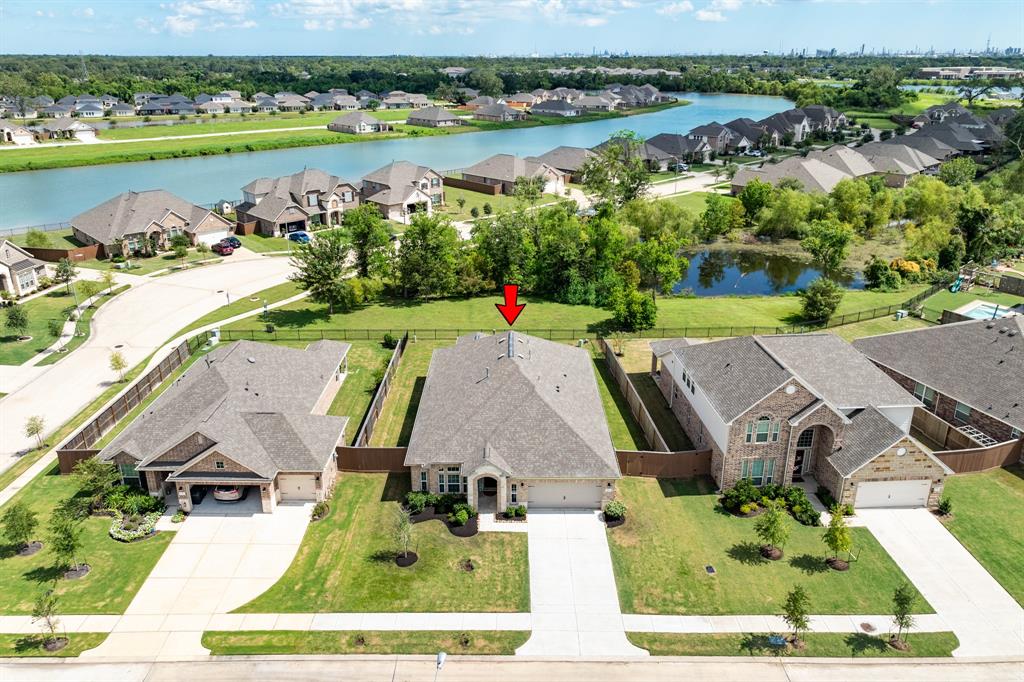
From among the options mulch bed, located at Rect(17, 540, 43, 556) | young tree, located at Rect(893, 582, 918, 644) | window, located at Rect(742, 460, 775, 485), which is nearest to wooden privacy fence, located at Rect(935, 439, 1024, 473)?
window, located at Rect(742, 460, 775, 485)

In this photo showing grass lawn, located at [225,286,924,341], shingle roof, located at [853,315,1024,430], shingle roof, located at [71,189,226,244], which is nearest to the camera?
shingle roof, located at [853,315,1024,430]

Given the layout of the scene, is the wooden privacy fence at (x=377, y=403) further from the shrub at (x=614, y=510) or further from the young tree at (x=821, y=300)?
the young tree at (x=821, y=300)

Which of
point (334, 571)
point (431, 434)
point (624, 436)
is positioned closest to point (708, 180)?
point (624, 436)

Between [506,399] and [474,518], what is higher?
[506,399]

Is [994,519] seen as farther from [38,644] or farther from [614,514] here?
[38,644]

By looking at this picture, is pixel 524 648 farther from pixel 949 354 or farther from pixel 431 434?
pixel 949 354

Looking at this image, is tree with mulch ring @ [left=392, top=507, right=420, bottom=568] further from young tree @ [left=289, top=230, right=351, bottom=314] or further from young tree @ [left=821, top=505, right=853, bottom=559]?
young tree @ [left=289, top=230, right=351, bottom=314]

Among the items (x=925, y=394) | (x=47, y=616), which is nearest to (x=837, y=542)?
(x=925, y=394)
